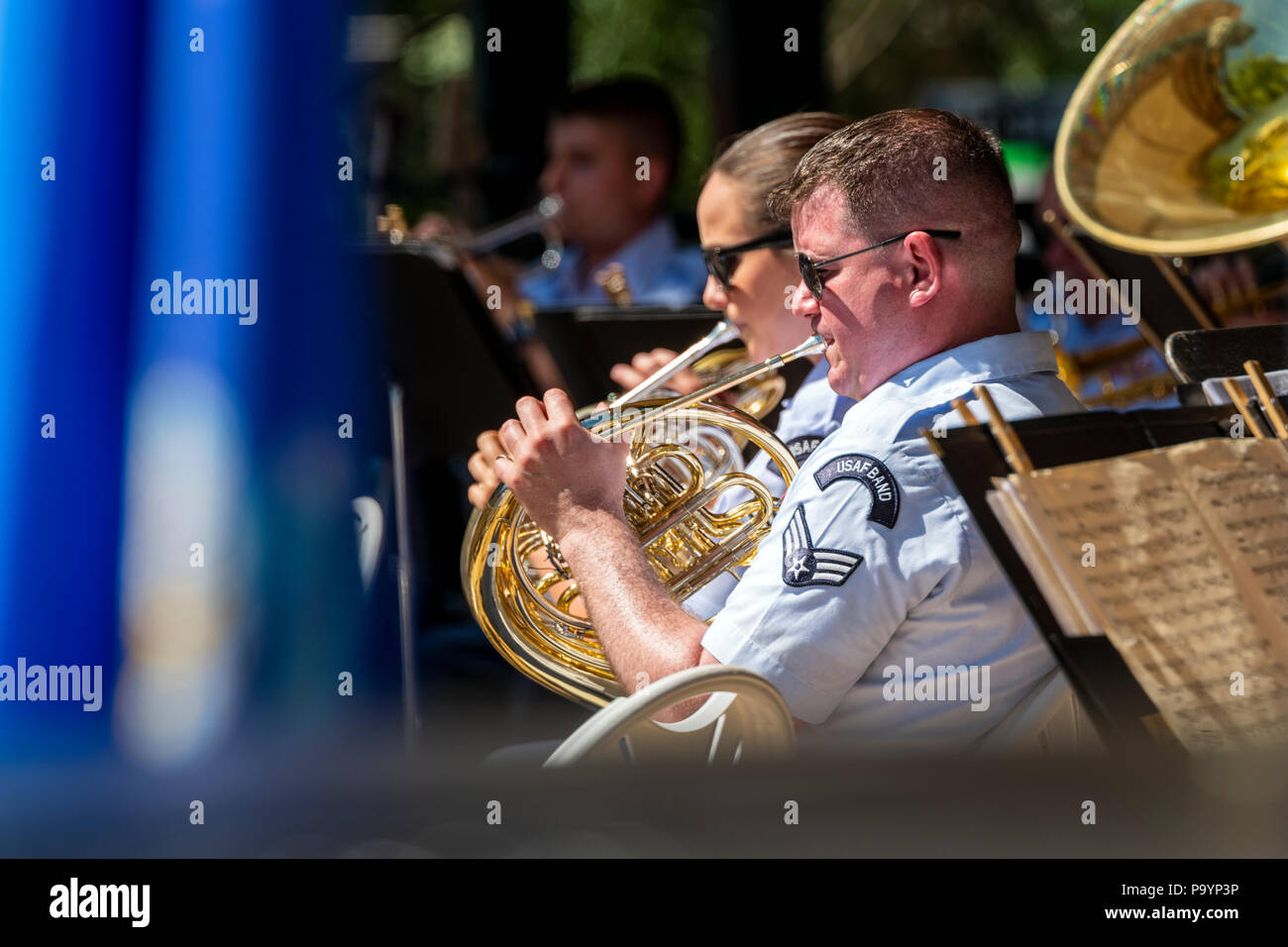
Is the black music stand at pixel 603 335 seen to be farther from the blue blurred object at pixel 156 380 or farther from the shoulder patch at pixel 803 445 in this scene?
the blue blurred object at pixel 156 380

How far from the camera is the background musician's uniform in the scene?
191 inches

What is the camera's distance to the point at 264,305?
172 cm

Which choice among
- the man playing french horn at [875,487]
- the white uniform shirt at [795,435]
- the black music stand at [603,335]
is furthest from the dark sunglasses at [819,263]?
the black music stand at [603,335]

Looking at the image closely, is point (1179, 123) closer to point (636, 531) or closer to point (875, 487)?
point (636, 531)

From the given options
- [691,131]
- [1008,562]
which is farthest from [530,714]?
[691,131]

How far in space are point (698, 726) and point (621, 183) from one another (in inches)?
135

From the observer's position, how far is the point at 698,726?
69.3 inches

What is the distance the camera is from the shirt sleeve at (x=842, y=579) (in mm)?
1667

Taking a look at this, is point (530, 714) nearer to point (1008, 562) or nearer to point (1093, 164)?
point (1093, 164)

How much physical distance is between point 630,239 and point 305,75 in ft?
10.7

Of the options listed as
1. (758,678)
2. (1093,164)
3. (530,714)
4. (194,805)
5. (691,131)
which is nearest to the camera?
(194,805)

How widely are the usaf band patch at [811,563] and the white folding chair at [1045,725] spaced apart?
0.28 meters

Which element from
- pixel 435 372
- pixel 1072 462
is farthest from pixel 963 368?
pixel 435 372
